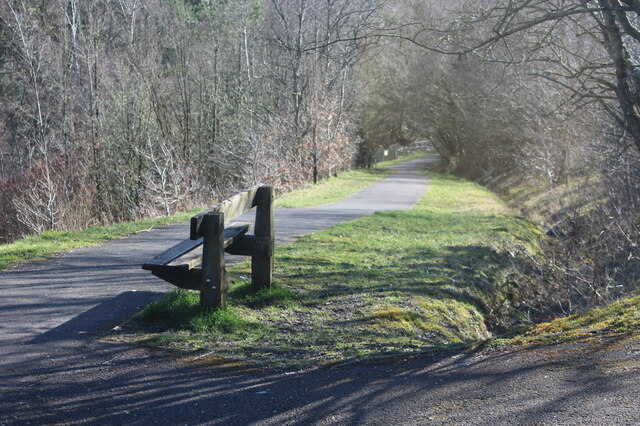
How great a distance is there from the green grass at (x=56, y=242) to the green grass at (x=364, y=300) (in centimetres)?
311

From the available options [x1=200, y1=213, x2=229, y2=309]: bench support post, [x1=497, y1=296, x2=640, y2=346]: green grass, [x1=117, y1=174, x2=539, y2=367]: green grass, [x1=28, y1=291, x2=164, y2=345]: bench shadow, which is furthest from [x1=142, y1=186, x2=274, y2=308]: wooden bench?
[x1=497, y1=296, x2=640, y2=346]: green grass

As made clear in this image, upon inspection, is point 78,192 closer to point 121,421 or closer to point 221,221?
point 221,221

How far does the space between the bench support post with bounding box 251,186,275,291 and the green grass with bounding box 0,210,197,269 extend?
3800 millimetres

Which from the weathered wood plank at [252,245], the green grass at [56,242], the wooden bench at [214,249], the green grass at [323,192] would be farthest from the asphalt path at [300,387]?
the green grass at [323,192]

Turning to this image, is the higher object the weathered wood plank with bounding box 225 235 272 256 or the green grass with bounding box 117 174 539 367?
the weathered wood plank with bounding box 225 235 272 256

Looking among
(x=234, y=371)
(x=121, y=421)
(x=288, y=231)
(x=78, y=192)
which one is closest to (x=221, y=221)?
(x=234, y=371)

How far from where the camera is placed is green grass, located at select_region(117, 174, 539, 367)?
649cm

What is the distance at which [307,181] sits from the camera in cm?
3000

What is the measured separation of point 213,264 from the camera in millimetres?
6598

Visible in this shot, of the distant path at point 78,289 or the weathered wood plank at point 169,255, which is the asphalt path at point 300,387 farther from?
the weathered wood plank at point 169,255

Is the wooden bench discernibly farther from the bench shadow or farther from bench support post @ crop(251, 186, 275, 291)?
the bench shadow

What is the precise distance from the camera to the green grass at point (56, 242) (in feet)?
33.2

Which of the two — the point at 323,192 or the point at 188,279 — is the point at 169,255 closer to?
the point at 188,279

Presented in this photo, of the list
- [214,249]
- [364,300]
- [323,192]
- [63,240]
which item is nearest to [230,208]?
[214,249]
